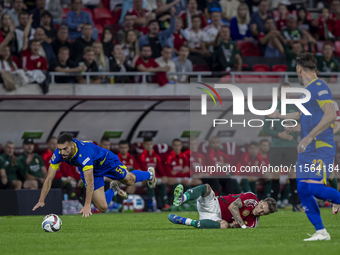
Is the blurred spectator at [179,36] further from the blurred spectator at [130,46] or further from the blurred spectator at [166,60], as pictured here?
the blurred spectator at [130,46]

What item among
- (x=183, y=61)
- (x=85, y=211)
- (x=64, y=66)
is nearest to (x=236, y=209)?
(x=85, y=211)

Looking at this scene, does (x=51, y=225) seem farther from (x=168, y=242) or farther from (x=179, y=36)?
(x=179, y=36)

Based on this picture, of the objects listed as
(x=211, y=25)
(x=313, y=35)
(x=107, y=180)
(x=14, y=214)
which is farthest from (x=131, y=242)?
(x=313, y=35)

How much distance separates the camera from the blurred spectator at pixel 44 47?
15.0 m

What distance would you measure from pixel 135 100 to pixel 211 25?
4.81m

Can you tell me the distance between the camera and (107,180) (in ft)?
45.0

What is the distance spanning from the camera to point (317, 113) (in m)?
6.29

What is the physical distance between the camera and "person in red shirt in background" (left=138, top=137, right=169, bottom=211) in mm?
14078

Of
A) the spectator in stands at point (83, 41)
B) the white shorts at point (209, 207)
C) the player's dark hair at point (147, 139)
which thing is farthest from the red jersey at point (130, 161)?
the white shorts at point (209, 207)

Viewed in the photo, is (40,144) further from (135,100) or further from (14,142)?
(135,100)

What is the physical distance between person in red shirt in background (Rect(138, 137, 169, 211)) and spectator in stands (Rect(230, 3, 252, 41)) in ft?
18.7

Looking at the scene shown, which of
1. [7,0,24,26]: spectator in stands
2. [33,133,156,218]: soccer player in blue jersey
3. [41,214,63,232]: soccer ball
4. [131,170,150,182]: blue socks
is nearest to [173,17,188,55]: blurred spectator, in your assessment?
[7,0,24,26]: spectator in stands

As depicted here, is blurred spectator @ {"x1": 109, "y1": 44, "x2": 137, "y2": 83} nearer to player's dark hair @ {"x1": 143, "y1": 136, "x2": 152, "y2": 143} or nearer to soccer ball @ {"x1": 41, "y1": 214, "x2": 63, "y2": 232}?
player's dark hair @ {"x1": 143, "y1": 136, "x2": 152, "y2": 143}

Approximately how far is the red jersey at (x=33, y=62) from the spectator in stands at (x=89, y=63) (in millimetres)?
943
